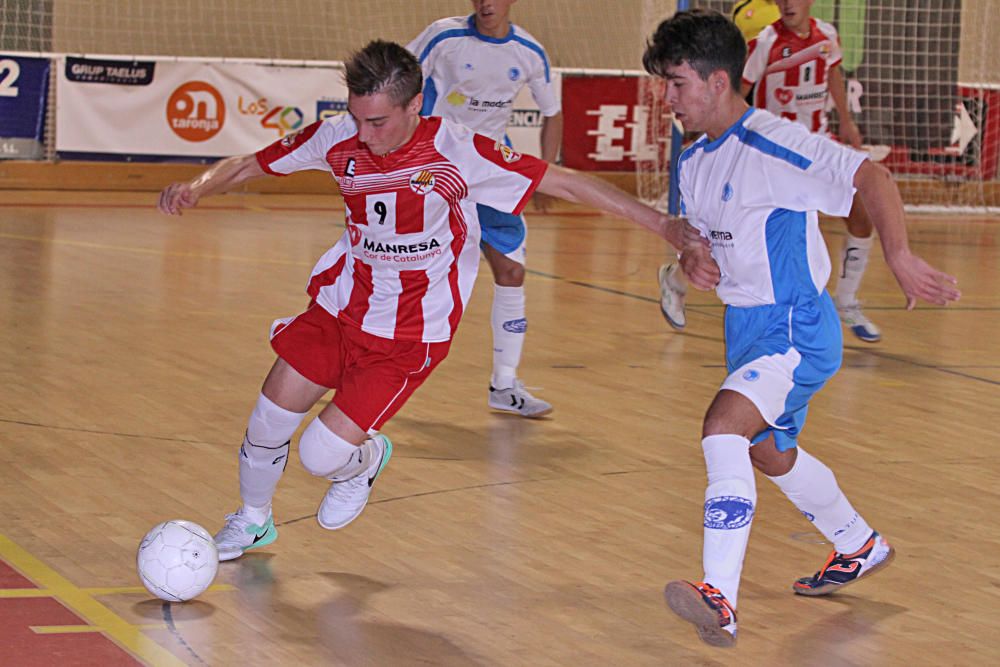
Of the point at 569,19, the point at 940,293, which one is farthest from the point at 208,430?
the point at 569,19

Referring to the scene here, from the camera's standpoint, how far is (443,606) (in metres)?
4.05

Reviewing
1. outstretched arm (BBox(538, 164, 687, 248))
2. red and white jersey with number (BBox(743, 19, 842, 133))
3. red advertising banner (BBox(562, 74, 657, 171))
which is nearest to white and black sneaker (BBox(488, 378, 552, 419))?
outstretched arm (BBox(538, 164, 687, 248))

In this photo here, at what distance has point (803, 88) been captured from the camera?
9312 millimetres

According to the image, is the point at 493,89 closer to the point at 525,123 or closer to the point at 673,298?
the point at 673,298

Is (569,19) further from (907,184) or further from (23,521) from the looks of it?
(23,521)

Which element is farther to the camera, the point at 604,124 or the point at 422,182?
the point at 604,124

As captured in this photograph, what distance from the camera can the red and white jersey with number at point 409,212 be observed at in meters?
4.30

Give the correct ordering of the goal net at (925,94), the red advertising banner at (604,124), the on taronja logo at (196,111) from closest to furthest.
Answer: the on taronja logo at (196,111)
the red advertising banner at (604,124)
the goal net at (925,94)

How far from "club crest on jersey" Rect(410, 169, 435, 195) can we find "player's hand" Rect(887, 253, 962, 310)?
1333 millimetres

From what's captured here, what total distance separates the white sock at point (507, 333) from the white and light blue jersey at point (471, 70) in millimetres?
746

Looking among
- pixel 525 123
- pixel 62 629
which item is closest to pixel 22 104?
pixel 525 123

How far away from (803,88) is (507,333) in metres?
3.49

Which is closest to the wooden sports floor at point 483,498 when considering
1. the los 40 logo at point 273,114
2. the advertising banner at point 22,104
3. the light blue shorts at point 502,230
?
the light blue shorts at point 502,230

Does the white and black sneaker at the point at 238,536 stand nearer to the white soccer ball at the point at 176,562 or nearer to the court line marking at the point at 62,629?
the white soccer ball at the point at 176,562
